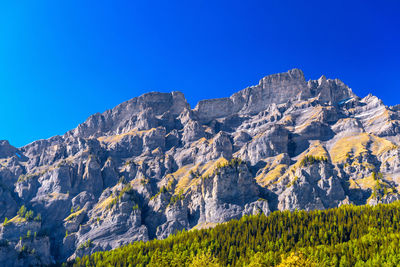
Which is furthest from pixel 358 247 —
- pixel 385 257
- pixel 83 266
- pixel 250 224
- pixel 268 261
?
pixel 83 266

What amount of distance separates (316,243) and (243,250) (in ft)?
116

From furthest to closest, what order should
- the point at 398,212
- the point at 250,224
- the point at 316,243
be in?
the point at 250,224 → the point at 398,212 → the point at 316,243

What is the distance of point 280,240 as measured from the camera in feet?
520

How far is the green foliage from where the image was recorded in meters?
130

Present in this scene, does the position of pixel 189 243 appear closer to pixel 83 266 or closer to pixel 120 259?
pixel 120 259

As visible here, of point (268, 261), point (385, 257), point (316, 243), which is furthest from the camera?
point (316, 243)

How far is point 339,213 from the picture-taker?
181000mm

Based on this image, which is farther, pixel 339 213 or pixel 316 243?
pixel 339 213

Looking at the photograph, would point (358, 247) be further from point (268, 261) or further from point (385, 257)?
point (268, 261)

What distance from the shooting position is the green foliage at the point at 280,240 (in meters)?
130

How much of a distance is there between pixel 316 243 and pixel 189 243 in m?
63.3

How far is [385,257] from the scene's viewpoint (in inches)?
4486

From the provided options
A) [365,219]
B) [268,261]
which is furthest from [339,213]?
[268,261]

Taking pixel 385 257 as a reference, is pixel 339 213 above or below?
above
